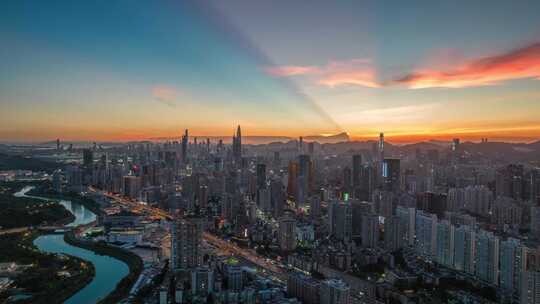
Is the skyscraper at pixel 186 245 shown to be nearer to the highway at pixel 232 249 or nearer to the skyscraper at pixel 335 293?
the highway at pixel 232 249

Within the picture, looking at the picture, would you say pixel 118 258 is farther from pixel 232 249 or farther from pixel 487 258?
pixel 487 258

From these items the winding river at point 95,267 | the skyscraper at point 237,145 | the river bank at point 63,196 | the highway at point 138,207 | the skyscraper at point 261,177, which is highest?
the skyscraper at point 237,145

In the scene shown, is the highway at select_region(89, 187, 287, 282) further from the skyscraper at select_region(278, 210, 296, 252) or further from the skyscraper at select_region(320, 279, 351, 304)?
the skyscraper at select_region(320, 279, 351, 304)

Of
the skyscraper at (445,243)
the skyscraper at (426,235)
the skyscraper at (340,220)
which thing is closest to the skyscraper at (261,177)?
the skyscraper at (340,220)

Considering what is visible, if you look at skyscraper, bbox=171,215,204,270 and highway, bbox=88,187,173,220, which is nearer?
skyscraper, bbox=171,215,204,270

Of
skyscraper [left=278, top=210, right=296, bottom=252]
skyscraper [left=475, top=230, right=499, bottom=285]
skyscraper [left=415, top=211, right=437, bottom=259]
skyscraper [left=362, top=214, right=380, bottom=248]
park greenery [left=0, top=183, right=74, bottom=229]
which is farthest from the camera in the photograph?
park greenery [left=0, top=183, right=74, bottom=229]

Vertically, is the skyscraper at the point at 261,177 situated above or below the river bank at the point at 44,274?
above

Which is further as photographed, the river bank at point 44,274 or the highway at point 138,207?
the highway at point 138,207

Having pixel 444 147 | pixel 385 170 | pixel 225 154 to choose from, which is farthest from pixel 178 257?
pixel 225 154

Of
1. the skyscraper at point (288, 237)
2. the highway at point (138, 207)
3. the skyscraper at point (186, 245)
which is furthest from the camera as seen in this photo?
the highway at point (138, 207)

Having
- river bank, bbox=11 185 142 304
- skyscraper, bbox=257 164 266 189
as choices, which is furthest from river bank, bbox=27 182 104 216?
skyscraper, bbox=257 164 266 189

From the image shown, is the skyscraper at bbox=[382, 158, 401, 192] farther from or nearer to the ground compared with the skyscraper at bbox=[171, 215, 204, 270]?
farther from the ground

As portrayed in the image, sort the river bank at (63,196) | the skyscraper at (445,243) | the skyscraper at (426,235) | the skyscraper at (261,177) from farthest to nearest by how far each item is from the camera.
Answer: the river bank at (63,196)
the skyscraper at (261,177)
the skyscraper at (426,235)
the skyscraper at (445,243)
